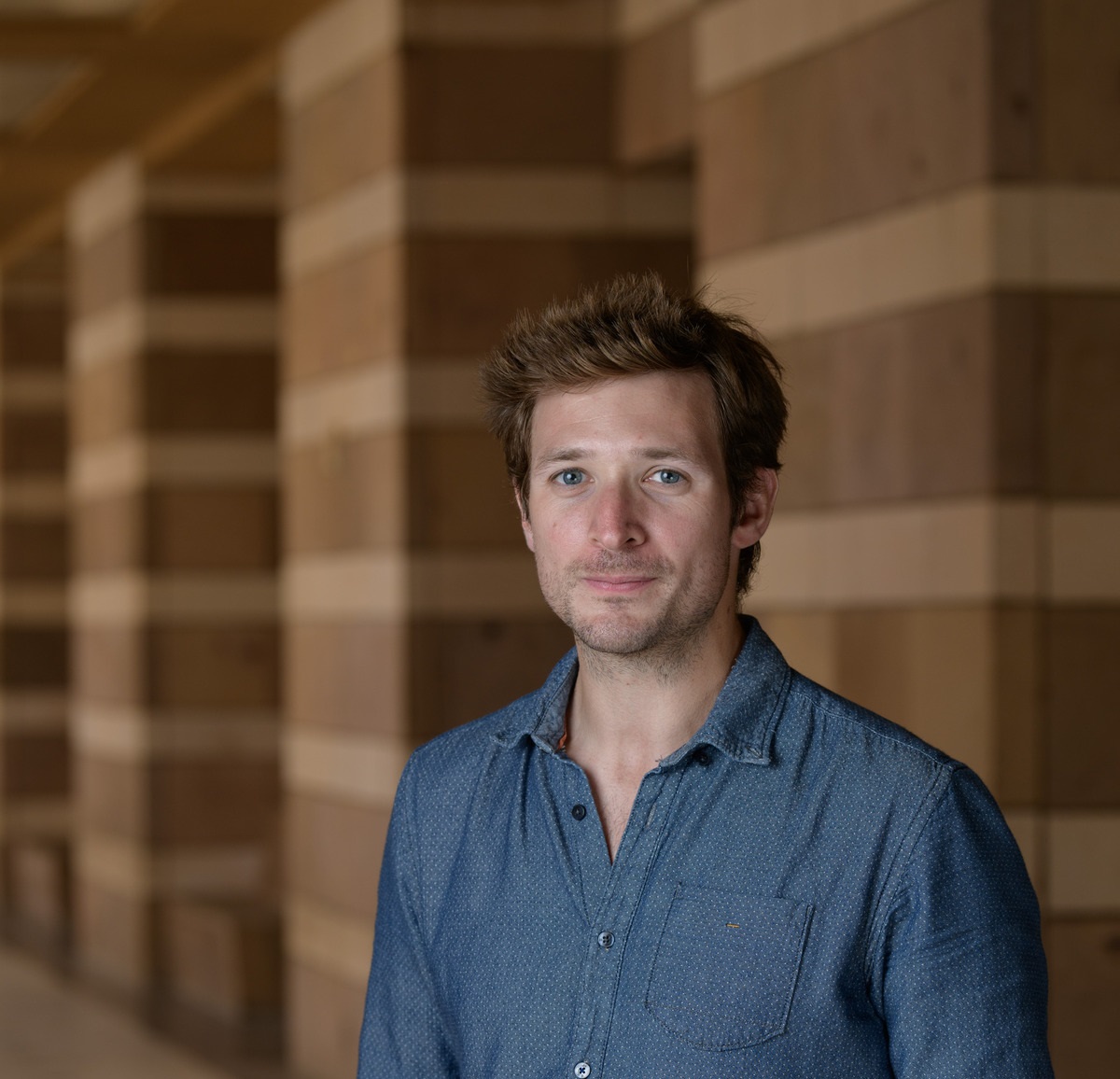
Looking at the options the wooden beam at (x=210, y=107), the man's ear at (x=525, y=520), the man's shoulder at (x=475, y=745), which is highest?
the wooden beam at (x=210, y=107)

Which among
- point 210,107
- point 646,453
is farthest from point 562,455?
point 210,107

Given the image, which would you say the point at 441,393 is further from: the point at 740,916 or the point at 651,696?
the point at 740,916

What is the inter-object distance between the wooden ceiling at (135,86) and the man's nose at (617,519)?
5.30 metres

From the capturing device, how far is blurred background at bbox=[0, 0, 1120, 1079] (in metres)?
4.11

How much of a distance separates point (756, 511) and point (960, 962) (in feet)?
1.88

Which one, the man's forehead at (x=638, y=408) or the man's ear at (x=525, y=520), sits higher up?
the man's forehead at (x=638, y=408)

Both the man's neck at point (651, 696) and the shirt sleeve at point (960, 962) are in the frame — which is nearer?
the shirt sleeve at point (960, 962)

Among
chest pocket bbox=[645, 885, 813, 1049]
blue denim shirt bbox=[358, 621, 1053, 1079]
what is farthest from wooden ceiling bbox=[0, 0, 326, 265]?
chest pocket bbox=[645, 885, 813, 1049]

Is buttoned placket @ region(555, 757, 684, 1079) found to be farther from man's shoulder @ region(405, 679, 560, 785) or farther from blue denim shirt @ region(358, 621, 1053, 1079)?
man's shoulder @ region(405, 679, 560, 785)

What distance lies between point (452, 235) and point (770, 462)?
4.39 m

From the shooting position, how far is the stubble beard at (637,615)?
2.03 metres

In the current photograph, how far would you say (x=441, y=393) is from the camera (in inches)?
252

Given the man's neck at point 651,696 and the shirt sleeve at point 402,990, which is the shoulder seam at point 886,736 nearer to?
the man's neck at point 651,696

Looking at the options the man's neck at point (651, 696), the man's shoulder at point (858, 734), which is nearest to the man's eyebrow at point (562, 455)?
the man's neck at point (651, 696)
